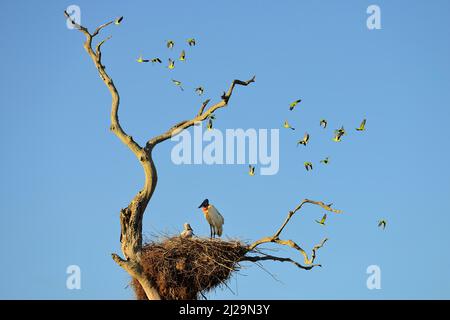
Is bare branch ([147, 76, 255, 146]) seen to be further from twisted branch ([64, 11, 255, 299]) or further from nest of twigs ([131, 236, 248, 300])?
nest of twigs ([131, 236, 248, 300])

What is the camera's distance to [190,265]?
58.5 ft

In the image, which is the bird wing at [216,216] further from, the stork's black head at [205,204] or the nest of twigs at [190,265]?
the nest of twigs at [190,265]

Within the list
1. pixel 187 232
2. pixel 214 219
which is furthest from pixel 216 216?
pixel 187 232

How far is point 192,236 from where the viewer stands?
1855 centimetres

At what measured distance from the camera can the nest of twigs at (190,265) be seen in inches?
698

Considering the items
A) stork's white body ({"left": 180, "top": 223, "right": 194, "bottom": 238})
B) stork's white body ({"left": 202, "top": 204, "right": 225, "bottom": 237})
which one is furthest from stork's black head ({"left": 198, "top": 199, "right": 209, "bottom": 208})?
stork's white body ({"left": 180, "top": 223, "right": 194, "bottom": 238})

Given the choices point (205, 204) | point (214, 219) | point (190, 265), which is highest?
point (205, 204)

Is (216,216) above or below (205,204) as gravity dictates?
below

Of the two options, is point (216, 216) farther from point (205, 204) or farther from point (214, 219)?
point (205, 204)

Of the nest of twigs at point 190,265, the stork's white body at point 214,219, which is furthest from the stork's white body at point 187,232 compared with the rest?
the stork's white body at point 214,219
